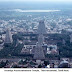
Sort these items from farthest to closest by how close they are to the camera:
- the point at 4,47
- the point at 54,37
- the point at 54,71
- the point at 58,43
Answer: the point at 54,37 < the point at 58,43 < the point at 4,47 < the point at 54,71

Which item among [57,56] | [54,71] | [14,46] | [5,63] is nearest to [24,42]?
[14,46]

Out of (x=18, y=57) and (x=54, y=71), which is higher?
(x=54, y=71)

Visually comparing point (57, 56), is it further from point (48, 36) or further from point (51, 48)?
point (48, 36)

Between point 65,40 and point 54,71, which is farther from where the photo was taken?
point 65,40

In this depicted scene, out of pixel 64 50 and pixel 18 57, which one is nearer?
pixel 18 57

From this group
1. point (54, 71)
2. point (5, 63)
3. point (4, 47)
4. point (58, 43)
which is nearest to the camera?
point (54, 71)

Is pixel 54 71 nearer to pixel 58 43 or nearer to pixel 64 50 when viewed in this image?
pixel 64 50

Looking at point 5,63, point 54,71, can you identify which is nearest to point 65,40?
point 5,63

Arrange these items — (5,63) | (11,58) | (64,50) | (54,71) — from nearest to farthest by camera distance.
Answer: (54,71) < (5,63) < (11,58) < (64,50)

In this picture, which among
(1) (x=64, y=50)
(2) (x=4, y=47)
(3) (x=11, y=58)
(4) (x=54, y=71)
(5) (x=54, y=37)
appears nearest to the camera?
(4) (x=54, y=71)
